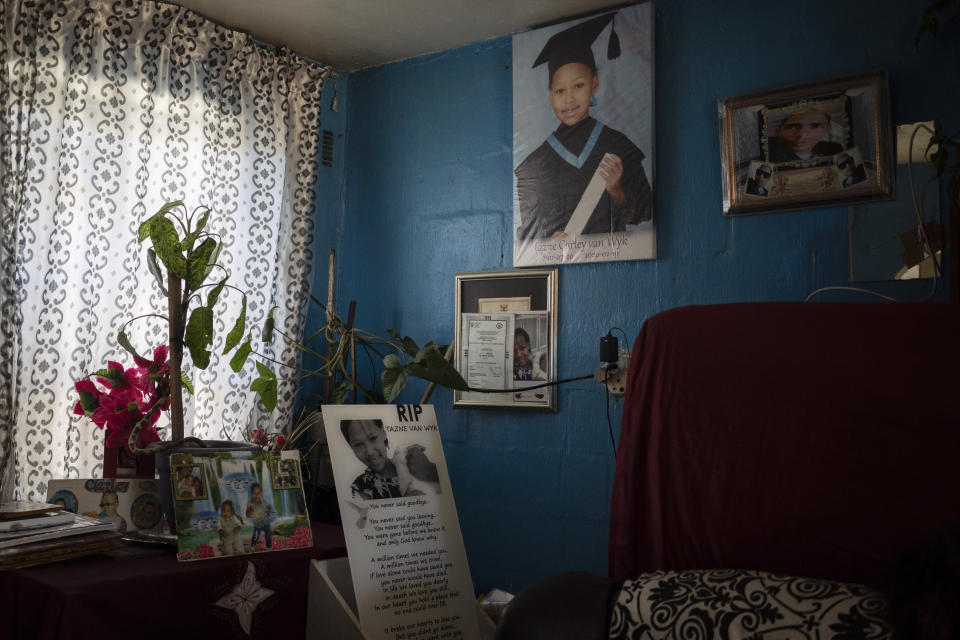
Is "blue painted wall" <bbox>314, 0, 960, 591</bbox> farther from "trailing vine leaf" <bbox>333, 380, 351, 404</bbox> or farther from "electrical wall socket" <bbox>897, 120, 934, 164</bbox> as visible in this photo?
"trailing vine leaf" <bbox>333, 380, 351, 404</bbox>

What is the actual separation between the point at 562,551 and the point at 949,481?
62.7 inches

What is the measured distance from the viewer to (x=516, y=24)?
9.65 ft

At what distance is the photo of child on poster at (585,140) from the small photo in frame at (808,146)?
29 cm

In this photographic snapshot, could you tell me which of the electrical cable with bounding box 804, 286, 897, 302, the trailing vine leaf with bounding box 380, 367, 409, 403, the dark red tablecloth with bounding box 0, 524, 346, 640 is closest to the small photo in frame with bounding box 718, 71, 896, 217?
the electrical cable with bounding box 804, 286, 897, 302

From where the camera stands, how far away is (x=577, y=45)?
2.81 m

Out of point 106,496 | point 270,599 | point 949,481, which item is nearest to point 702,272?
point 949,481

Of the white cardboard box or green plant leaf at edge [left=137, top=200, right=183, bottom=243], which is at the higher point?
green plant leaf at edge [left=137, top=200, right=183, bottom=243]

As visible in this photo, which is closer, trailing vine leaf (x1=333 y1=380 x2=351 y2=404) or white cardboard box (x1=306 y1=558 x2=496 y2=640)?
white cardboard box (x1=306 y1=558 x2=496 y2=640)

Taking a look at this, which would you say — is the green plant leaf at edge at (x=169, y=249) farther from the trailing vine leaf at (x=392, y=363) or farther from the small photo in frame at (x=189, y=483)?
the trailing vine leaf at (x=392, y=363)

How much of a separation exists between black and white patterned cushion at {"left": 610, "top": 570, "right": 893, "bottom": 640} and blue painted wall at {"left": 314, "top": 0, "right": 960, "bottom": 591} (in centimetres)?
135

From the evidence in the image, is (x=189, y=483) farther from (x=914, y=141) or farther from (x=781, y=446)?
(x=914, y=141)

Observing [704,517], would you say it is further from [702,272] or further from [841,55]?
[841,55]

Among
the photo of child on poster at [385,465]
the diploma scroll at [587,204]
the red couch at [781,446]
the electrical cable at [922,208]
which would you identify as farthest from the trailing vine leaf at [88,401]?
the electrical cable at [922,208]

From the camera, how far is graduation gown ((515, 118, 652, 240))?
2.66 metres
